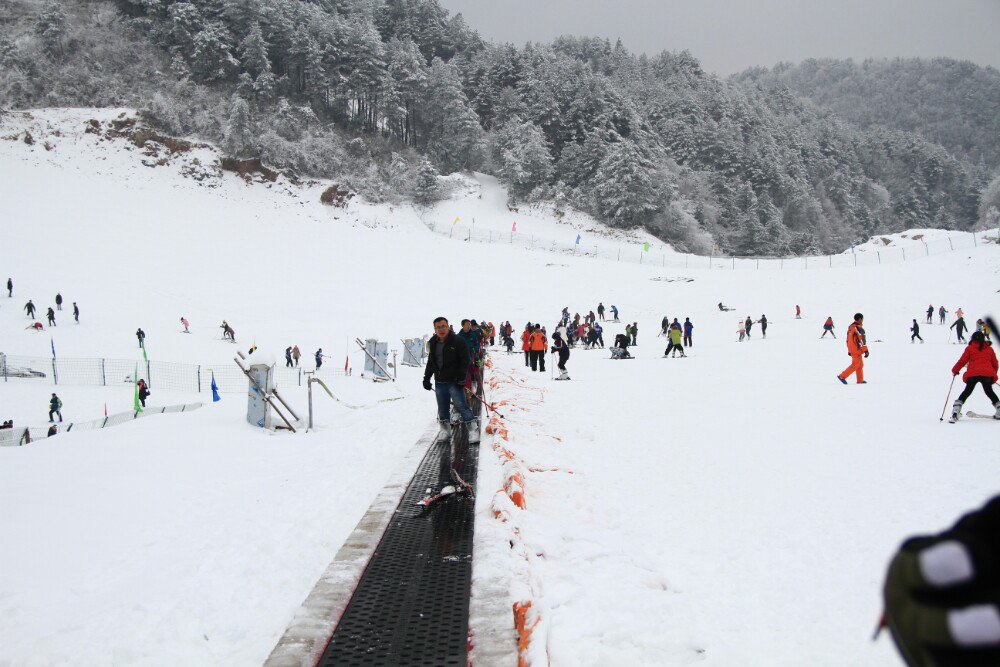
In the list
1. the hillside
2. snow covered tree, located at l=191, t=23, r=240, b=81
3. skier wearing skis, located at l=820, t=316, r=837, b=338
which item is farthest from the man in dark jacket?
snow covered tree, located at l=191, t=23, r=240, b=81

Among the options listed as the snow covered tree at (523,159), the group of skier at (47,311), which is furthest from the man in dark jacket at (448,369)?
Answer: the snow covered tree at (523,159)

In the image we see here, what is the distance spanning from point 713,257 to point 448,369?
46250 mm

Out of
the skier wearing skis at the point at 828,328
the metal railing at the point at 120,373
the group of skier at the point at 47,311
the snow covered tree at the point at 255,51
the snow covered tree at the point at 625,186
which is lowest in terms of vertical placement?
the metal railing at the point at 120,373

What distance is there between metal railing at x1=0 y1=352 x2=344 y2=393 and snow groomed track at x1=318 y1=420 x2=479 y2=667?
1707 cm

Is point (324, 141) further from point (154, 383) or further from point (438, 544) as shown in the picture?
point (438, 544)

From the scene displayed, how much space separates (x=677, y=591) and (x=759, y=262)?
162ft

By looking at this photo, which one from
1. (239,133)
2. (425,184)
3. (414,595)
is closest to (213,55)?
(239,133)

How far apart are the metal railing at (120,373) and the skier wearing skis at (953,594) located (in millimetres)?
21708

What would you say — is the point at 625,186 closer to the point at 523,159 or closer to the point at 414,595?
the point at 523,159

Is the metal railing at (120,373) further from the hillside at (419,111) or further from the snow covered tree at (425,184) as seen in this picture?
the snow covered tree at (425,184)

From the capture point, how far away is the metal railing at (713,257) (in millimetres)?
45062

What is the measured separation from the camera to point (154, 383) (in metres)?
22.8

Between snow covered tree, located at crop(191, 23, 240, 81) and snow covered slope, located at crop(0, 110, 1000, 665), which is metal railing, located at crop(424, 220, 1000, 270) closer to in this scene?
snow covered tree, located at crop(191, 23, 240, 81)

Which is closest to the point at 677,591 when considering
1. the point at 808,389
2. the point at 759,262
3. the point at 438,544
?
the point at 438,544
